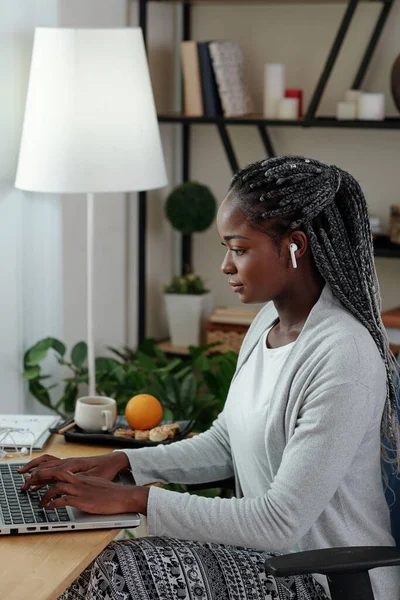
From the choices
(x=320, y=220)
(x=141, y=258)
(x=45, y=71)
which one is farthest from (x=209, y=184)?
(x=320, y=220)

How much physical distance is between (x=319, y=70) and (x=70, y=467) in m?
1.94

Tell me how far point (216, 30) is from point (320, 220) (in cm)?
191

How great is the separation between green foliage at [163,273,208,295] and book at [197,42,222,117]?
55 centimetres

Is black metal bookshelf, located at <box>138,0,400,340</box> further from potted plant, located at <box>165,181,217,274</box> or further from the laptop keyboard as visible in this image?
the laptop keyboard

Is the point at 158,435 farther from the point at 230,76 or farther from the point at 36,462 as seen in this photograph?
the point at 230,76

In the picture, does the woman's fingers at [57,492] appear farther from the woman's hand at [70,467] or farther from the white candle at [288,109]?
the white candle at [288,109]

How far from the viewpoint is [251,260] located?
61.4 inches

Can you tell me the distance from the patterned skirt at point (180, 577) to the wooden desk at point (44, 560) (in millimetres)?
68

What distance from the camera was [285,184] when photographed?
5.05 ft

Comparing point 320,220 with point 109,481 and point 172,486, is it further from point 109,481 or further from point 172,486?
point 172,486

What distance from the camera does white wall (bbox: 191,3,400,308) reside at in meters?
3.06

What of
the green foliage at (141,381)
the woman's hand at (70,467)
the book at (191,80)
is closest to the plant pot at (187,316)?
the green foliage at (141,381)

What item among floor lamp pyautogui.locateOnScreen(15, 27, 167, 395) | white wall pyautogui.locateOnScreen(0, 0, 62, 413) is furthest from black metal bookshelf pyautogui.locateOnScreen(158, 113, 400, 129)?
floor lamp pyautogui.locateOnScreen(15, 27, 167, 395)

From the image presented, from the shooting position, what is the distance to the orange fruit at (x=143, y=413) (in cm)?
191
